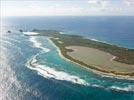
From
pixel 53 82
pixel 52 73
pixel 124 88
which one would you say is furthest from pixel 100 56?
pixel 53 82

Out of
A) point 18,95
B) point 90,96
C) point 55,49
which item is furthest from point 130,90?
point 55,49

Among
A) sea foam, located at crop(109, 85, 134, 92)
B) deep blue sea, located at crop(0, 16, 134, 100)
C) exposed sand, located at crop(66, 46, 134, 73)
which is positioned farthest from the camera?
exposed sand, located at crop(66, 46, 134, 73)

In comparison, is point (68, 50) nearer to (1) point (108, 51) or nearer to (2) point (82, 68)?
(1) point (108, 51)

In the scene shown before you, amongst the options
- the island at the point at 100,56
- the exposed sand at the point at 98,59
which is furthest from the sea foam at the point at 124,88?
the exposed sand at the point at 98,59

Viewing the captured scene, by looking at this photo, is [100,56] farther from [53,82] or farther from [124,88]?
[53,82]

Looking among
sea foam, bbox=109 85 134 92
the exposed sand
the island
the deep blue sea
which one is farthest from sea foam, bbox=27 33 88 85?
the exposed sand

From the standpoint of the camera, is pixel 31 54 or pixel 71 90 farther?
pixel 31 54

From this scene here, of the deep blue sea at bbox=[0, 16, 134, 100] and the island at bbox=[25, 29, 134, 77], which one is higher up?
the island at bbox=[25, 29, 134, 77]

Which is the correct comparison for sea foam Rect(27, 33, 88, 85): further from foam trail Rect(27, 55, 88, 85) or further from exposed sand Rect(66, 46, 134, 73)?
exposed sand Rect(66, 46, 134, 73)

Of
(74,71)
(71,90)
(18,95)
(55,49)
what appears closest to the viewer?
(18,95)
